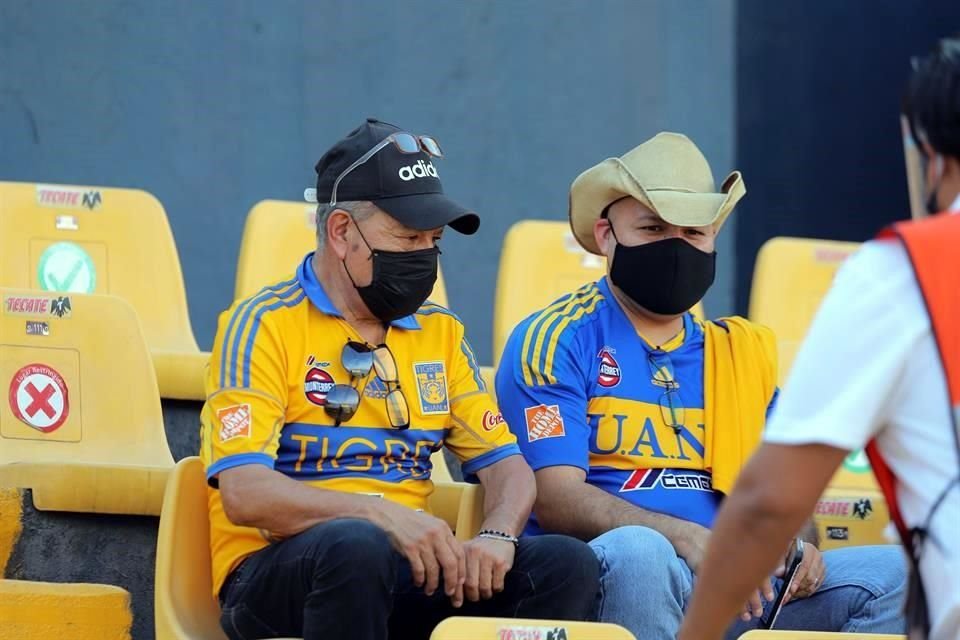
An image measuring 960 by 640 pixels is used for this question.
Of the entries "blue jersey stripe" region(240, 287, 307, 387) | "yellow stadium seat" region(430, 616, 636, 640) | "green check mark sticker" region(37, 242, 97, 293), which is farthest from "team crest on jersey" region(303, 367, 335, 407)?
"green check mark sticker" region(37, 242, 97, 293)

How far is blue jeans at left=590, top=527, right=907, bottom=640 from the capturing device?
325 centimetres

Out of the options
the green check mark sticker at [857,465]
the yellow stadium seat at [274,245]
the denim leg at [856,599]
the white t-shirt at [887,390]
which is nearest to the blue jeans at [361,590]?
the denim leg at [856,599]

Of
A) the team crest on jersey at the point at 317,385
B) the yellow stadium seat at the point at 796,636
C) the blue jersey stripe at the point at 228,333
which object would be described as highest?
the blue jersey stripe at the point at 228,333

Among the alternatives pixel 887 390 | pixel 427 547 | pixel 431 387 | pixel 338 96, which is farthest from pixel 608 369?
pixel 338 96

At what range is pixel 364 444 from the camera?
3488mm

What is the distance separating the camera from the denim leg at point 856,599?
353 centimetres

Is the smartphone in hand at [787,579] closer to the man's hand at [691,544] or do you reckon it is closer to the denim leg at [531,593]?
the man's hand at [691,544]

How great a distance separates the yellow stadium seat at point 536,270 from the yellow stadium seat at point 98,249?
1038 millimetres

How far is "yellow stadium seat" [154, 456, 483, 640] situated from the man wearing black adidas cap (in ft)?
0.18

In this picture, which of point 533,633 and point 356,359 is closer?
point 533,633

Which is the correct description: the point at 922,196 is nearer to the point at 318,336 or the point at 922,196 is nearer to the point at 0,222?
the point at 318,336

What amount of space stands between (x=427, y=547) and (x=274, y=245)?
231 centimetres

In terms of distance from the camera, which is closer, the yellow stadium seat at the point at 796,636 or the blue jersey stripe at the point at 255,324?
the yellow stadium seat at the point at 796,636

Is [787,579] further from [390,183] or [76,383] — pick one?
[76,383]
